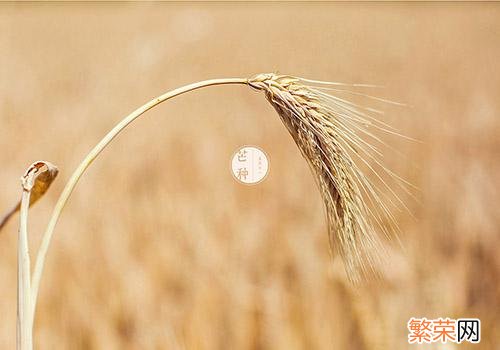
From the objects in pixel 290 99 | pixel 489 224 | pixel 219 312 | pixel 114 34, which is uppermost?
pixel 114 34

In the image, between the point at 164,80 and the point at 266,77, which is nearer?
the point at 266,77

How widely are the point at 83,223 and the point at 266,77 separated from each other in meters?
0.83

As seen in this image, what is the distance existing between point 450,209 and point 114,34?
1041 mm

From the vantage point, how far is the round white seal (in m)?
1.74

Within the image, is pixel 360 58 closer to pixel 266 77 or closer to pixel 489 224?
pixel 489 224

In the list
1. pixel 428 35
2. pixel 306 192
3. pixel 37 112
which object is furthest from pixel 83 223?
pixel 428 35

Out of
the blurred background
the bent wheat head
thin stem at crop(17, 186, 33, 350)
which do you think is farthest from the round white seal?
thin stem at crop(17, 186, 33, 350)

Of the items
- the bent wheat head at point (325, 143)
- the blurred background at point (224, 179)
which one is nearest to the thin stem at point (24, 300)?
the bent wheat head at point (325, 143)

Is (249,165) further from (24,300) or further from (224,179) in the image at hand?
(24,300)

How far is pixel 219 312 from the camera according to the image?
173 centimetres

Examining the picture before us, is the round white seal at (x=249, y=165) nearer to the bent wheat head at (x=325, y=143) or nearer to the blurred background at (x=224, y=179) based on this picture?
the blurred background at (x=224, y=179)

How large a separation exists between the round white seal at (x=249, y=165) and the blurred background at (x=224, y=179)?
0.02 metres

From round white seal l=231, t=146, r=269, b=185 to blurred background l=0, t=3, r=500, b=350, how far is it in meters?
0.02

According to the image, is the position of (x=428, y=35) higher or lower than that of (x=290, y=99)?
higher
